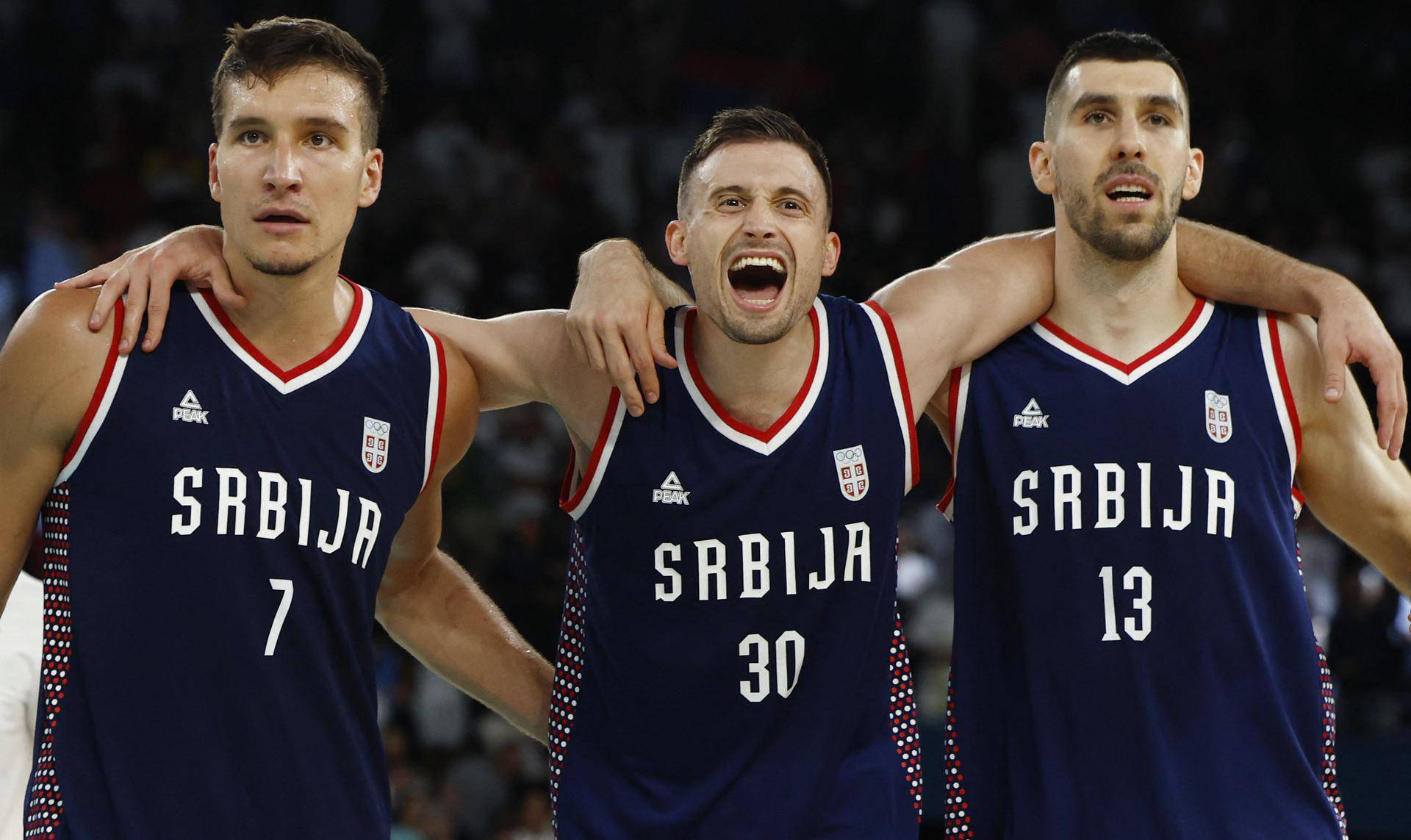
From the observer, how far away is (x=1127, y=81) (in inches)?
186

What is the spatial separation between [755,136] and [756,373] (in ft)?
2.16

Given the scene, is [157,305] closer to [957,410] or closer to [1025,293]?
[957,410]

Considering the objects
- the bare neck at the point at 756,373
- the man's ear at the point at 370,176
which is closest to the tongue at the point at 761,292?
the bare neck at the point at 756,373

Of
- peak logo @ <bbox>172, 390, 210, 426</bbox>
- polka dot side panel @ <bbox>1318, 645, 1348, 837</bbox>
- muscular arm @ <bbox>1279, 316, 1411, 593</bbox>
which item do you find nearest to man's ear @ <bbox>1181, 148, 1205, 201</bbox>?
muscular arm @ <bbox>1279, 316, 1411, 593</bbox>

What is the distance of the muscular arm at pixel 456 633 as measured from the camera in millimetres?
4984

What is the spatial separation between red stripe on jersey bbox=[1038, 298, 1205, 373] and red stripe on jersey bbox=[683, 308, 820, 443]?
28.2 inches

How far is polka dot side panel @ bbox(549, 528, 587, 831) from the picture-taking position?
470cm

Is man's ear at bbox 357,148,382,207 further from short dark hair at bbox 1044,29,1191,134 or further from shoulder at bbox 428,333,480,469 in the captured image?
short dark hair at bbox 1044,29,1191,134

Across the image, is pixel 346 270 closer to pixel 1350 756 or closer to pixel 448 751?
pixel 448 751

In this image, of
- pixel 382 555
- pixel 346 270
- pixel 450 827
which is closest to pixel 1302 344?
pixel 382 555

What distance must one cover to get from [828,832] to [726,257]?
1.54m

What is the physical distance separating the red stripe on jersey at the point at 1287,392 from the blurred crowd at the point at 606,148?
18.4 feet

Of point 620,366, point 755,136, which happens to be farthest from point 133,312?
point 755,136

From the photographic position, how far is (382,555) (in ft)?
14.6
